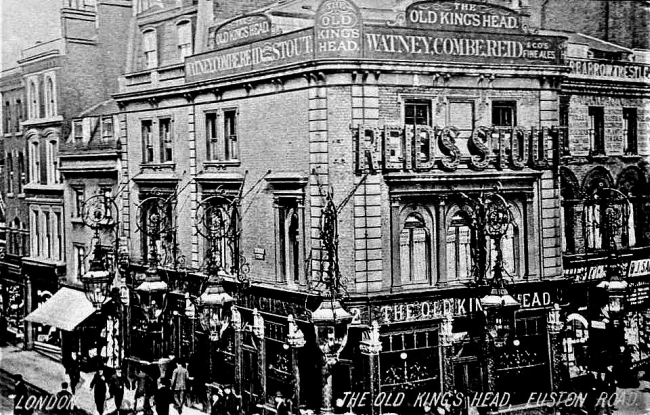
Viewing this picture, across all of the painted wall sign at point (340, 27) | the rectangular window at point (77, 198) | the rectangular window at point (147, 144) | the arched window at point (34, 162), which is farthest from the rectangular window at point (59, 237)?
the painted wall sign at point (340, 27)

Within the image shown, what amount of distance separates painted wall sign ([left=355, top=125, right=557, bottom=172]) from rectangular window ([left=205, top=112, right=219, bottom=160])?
21.9 ft

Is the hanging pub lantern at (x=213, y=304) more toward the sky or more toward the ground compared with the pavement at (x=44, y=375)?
more toward the sky

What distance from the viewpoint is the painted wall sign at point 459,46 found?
22.5 metres

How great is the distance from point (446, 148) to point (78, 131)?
57.8ft

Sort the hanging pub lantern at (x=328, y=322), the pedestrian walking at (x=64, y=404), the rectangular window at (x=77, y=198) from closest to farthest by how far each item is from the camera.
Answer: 1. the hanging pub lantern at (x=328, y=322)
2. the pedestrian walking at (x=64, y=404)
3. the rectangular window at (x=77, y=198)

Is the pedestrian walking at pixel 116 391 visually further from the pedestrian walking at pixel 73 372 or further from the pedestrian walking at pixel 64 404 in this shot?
the pedestrian walking at pixel 73 372

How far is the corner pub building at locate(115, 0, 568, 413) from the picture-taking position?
22672 mm

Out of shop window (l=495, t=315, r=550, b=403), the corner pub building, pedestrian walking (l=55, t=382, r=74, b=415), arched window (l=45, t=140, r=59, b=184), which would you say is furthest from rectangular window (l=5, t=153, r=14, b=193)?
shop window (l=495, t=315, r=550, b=403)

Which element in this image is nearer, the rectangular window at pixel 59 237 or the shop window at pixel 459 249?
the shop window at pixel 459 249

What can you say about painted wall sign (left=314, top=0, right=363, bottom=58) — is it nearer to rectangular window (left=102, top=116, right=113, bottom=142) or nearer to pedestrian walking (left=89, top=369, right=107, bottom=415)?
pedestrian walking (left=89, top=369, right=107, bottom=415)

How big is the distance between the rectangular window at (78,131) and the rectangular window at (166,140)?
236 inches

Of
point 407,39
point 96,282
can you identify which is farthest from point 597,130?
point 96,282

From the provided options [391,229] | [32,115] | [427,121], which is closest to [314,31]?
[427,121]

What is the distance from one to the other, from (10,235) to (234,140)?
1663 centimetres
